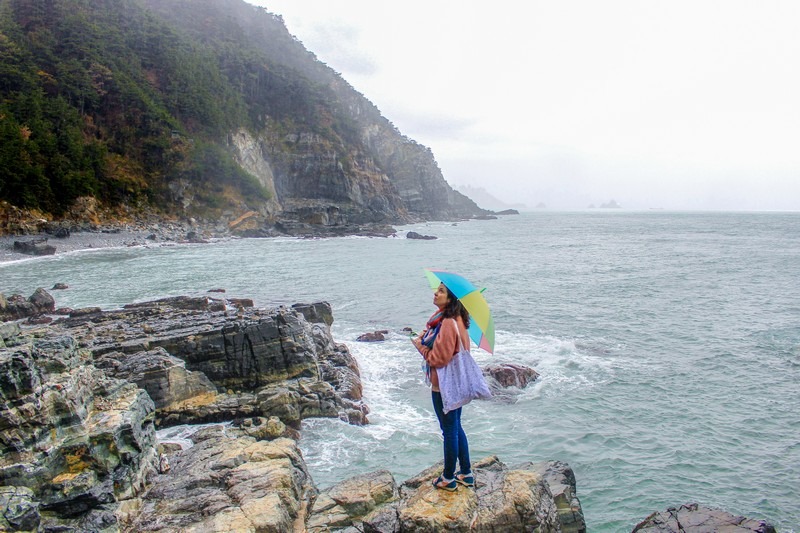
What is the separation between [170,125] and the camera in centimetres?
7375

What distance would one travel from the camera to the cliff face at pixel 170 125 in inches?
2192

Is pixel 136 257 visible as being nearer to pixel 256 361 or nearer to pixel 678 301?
pixel 256 361

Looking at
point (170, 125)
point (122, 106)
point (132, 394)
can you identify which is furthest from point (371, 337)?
point (122, 106)

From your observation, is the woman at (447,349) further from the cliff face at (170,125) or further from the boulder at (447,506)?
the cliff face at (170,125)

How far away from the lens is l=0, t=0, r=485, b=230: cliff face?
55.7m

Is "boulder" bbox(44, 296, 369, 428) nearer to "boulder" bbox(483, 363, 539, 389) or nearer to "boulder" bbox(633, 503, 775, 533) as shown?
"boulder" bbox(483, 363, 539, 389)

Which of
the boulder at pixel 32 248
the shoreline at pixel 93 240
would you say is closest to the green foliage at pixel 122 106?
the shoreline at pixel 93 240

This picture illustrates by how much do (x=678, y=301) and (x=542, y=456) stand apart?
21988 millimetres

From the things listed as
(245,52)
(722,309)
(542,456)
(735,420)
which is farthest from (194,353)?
(245,52)

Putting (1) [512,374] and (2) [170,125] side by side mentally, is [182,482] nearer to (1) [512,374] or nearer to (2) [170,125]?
(1) [512,374]

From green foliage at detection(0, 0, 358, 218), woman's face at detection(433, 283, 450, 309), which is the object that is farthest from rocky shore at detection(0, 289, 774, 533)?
green foliage at detection(0, 0, 358, 218)

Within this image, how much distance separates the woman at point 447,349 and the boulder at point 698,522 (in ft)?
Result: 12.0

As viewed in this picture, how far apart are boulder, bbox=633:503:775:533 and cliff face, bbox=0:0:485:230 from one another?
58500 millimetres

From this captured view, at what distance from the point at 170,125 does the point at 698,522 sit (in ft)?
267
